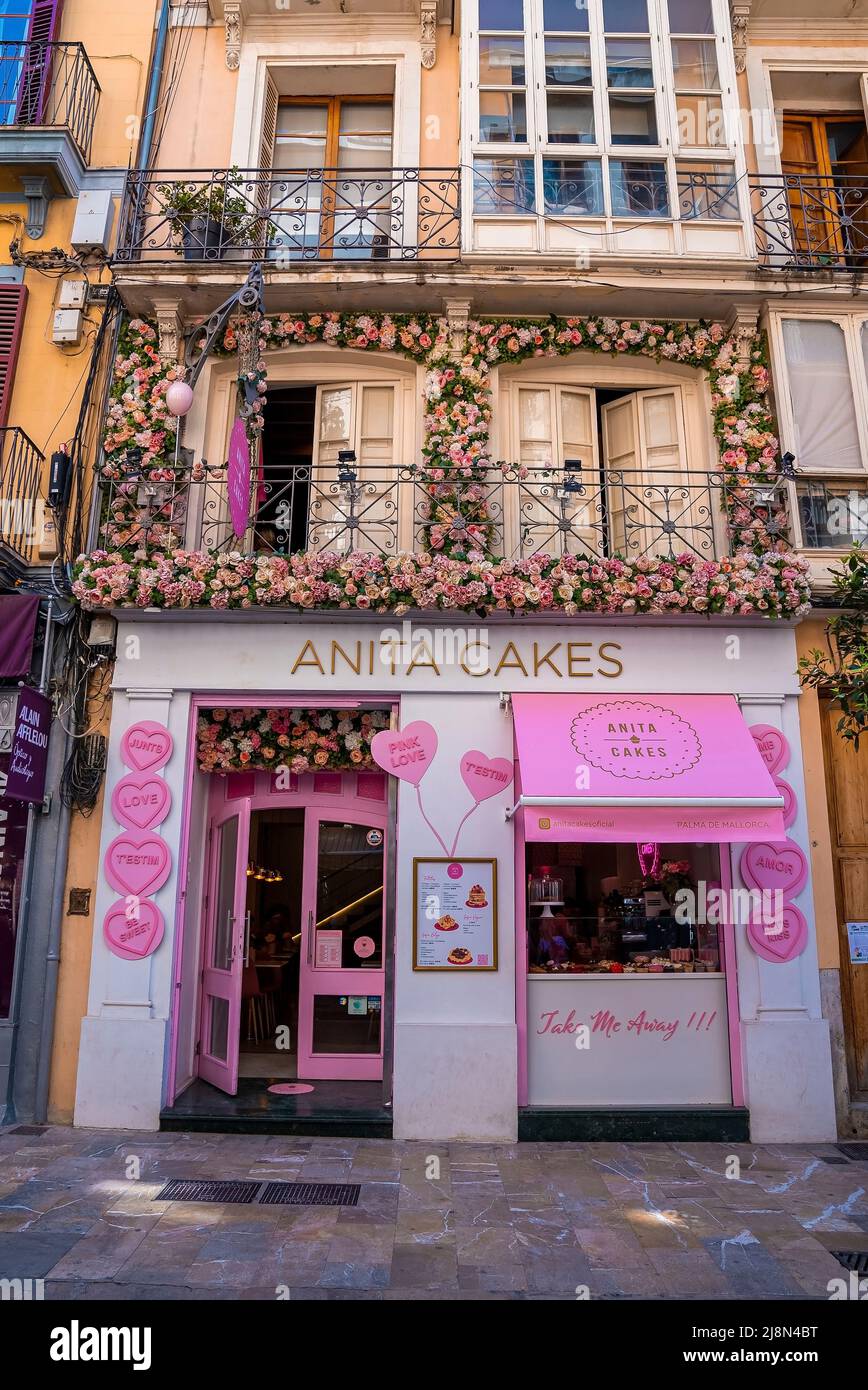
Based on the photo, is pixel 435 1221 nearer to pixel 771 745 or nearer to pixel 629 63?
pixel 771 745

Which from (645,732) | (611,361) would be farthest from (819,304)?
(645,732)

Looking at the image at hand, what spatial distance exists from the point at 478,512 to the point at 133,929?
192 inches

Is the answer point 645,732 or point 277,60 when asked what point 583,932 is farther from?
point 277,60

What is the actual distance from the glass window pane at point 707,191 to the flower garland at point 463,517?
116cm

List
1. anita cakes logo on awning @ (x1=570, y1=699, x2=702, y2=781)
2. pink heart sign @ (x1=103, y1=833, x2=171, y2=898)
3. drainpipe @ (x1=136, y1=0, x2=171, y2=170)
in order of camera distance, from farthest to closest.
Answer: drainpipe @ (x1=136, y1=0, x2=171, y2=170), pink heart sign @ (x1=103, y1=833, x2=171, y2=898), anita cakes logo on awning @ (x1=570, y1=699, x2=702, y2=781)

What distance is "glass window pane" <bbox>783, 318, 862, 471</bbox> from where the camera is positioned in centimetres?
841

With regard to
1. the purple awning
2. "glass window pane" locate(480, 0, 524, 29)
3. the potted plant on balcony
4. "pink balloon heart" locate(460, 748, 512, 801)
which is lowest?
"pink balloon heart" locate(460, 748, 512, 801)

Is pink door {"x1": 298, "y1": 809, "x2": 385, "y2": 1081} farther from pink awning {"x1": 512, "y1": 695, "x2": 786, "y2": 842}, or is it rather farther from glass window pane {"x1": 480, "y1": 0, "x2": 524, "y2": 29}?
glass window pane {"x1": 480, "y1": 0, "x2": 524, "y2": 29}

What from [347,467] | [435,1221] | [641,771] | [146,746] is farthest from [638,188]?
[435,1221]

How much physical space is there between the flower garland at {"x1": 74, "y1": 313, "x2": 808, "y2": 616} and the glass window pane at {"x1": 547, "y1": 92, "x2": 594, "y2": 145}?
1994 mm

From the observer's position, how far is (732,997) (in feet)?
24.2

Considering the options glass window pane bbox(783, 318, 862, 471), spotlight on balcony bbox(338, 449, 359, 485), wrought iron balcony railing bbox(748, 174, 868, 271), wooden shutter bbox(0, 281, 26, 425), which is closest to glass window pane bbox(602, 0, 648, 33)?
wrought iron balcony railing bbox(748, 174, 868, 271)

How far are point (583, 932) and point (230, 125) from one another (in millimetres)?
9407

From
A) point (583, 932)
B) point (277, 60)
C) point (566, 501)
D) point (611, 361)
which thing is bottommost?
point (583, 932)
